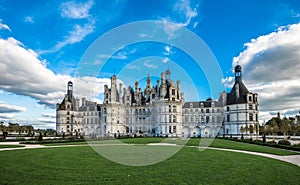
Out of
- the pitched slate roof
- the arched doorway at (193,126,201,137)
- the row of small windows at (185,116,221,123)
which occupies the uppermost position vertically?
the pitched slate roof

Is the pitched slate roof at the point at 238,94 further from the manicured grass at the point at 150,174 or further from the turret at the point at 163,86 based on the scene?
the manicured grass at the point at 150,174

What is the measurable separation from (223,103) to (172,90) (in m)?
15.0

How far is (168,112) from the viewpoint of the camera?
2279 inches

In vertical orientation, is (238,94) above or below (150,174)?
above

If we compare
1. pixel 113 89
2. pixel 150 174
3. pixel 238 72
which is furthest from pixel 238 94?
pixel 150 174

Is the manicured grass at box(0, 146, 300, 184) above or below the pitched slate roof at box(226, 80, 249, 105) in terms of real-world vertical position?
below

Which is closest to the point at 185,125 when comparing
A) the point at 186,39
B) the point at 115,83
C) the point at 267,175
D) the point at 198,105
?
the point at 198,105

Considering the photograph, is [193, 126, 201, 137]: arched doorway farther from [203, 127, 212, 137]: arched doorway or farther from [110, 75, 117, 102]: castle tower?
[110, 75, 117, 102]: castle tower

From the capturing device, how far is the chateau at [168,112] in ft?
189

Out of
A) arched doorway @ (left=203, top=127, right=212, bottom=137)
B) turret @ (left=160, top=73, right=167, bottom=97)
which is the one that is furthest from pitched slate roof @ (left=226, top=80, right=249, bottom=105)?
turret @ (left=160, top=73, right=167, bottom=97)

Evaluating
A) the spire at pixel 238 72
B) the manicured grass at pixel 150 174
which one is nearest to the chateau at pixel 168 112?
the spire at pixel 238 72

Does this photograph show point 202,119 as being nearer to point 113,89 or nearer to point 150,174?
point 113,89

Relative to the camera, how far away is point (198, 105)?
65.8m

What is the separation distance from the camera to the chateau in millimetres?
57688
